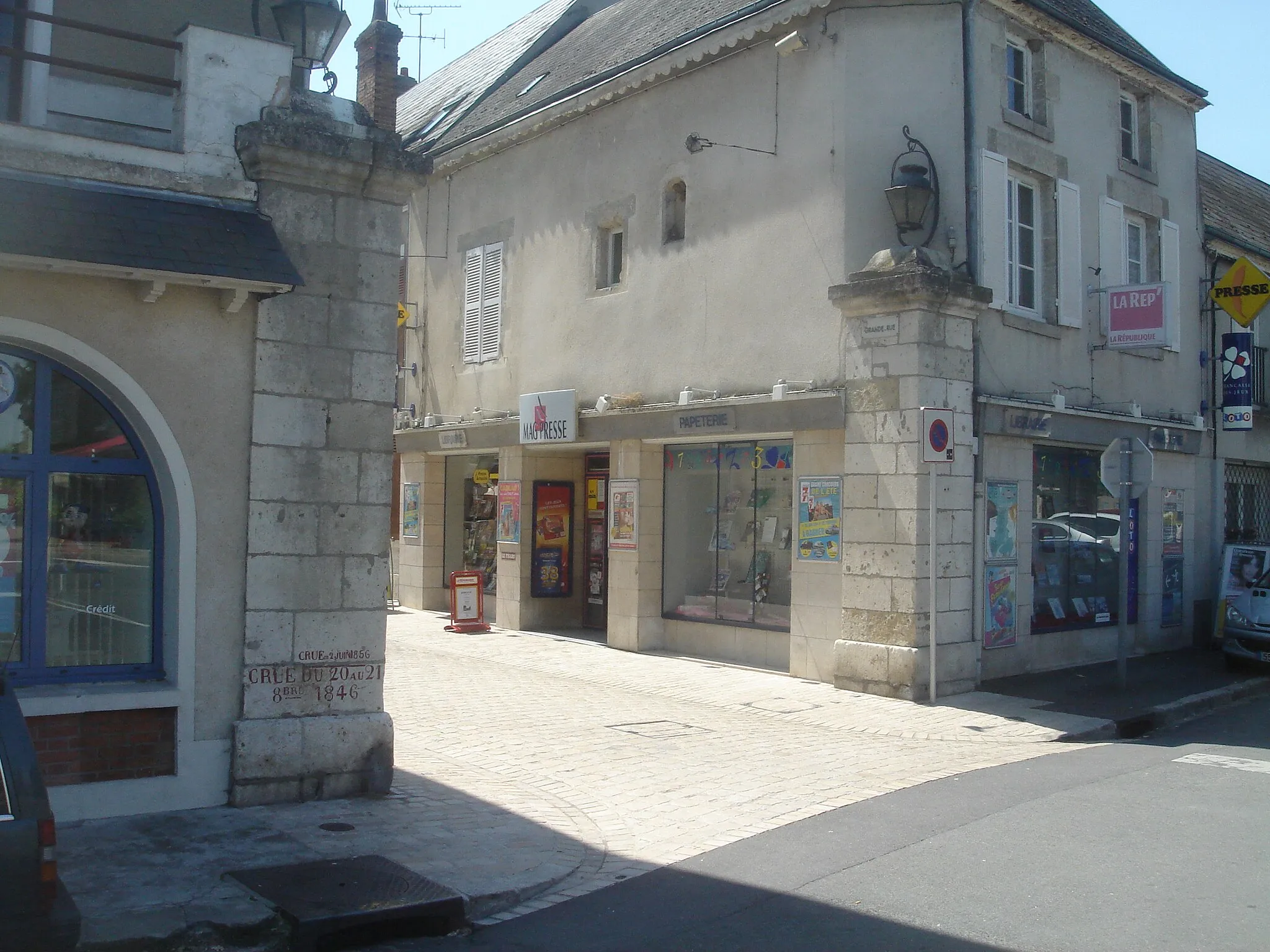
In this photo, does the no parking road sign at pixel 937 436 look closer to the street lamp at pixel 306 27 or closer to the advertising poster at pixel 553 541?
the street lamp at pixel 306 27

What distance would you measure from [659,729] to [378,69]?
1364 centimetres

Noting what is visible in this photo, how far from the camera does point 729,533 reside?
48.5 ft

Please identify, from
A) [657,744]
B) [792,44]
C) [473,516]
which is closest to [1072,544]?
[792,44]

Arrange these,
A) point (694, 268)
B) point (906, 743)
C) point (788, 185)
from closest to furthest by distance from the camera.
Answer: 1. point (906, 743)
2. point (788, 185)
3. point (694, 268)

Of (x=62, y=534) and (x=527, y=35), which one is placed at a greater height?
(x=527, y=35)

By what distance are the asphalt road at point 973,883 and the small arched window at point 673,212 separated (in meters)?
8.70

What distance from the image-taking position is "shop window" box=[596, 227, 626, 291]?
16.4 metres

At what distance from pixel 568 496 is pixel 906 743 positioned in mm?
8655

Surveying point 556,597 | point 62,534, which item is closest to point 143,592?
point 62,534

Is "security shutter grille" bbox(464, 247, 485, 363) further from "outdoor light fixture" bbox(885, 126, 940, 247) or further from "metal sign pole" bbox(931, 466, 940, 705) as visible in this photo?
"metal sign pole" bbox(931, 466, 940, 705)

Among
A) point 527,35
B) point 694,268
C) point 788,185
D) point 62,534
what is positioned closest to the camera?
point 62,534

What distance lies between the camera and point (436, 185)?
19.8 m

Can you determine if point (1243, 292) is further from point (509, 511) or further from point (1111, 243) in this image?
point (509, 511)

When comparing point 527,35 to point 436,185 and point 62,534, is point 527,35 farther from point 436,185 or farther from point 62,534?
point 62,534
